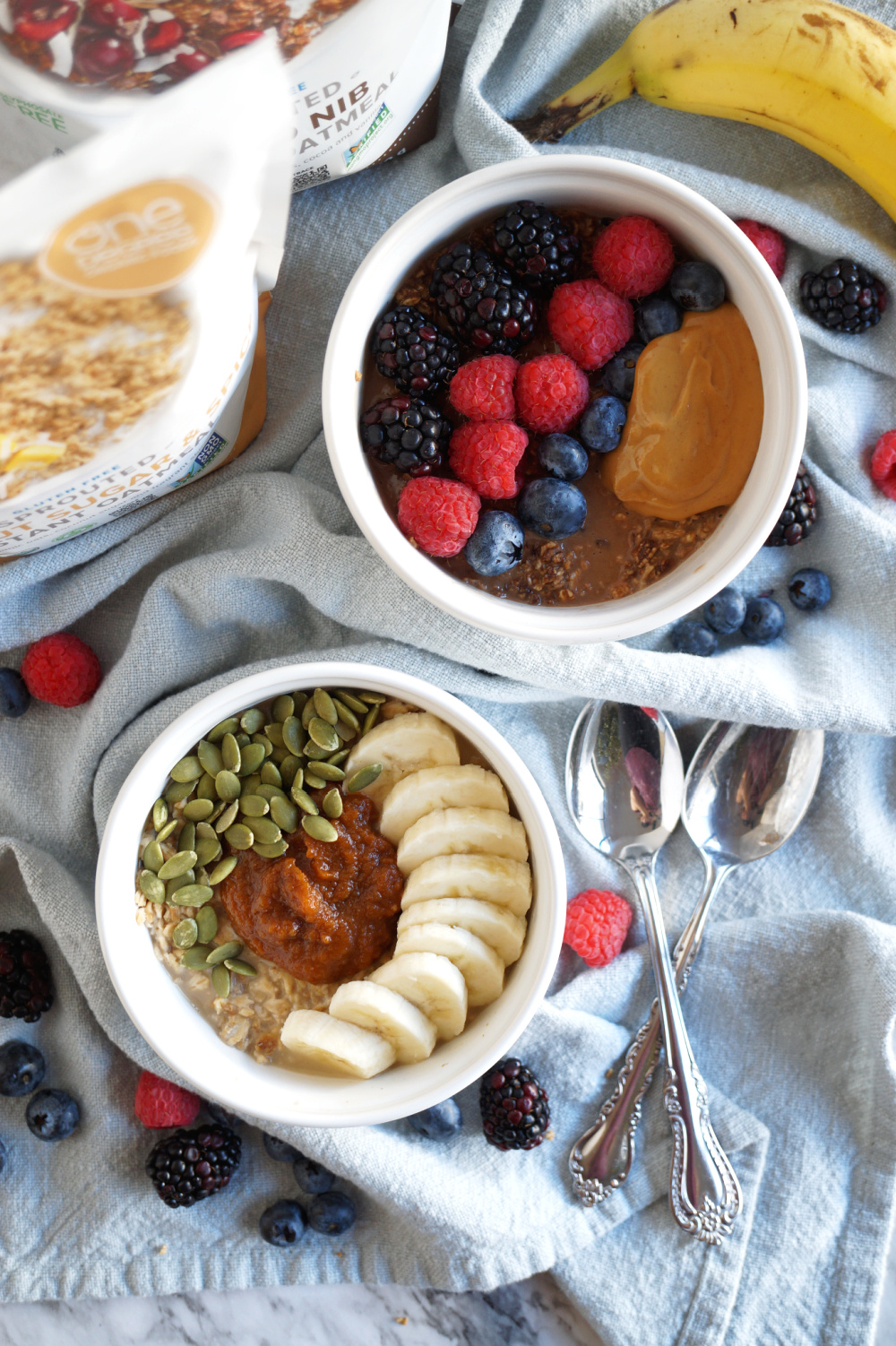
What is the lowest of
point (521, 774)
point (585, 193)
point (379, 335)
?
point (521, 774)

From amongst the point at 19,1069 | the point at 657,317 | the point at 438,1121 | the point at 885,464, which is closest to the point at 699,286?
the point at 657,317

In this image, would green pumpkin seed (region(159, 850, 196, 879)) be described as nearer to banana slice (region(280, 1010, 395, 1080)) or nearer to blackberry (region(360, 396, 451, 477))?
banana slice (region(280, 1010, 395, 1080))

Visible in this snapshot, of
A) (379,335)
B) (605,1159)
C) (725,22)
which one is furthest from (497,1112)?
(725,22)

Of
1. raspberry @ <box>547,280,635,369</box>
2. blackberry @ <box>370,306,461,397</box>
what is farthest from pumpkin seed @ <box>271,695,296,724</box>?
raspberry @ <box>547,280,635,369</box>

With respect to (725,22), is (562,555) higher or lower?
lower

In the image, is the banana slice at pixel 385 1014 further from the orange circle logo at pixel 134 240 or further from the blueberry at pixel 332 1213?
the orange circle logo at pixel 134 240

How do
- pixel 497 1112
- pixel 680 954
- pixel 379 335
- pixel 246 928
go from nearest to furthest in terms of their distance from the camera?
pixel 379 335 → pixel 246 928 → pixel 497 1112 → pixel 680 954

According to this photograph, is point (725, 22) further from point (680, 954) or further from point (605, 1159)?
point (605, 1159)
